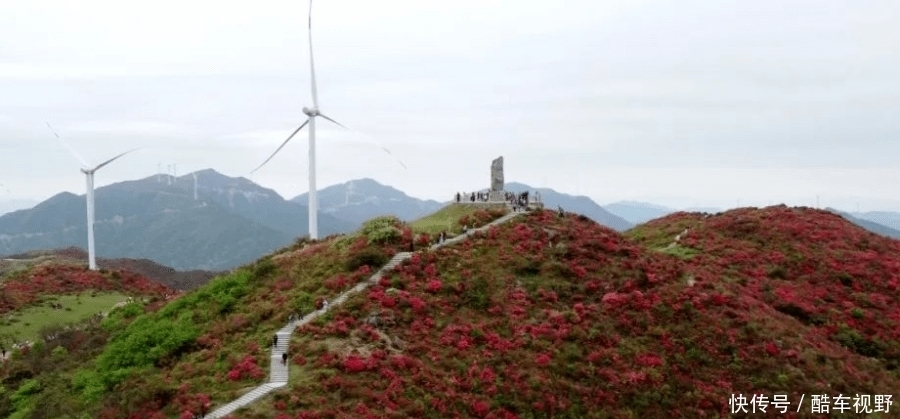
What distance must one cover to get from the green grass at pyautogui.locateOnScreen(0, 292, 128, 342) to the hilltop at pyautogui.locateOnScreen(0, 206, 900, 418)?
15.1 meters

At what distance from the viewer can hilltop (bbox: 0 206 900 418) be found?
35531mm

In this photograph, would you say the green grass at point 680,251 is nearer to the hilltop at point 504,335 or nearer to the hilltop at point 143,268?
the hilltop at point 504,335

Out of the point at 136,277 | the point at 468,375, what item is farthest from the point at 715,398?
the point at 136,277

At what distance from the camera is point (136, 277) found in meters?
92.6

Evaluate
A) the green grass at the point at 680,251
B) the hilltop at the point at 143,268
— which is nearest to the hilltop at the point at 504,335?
the green grass at the point at 680,251

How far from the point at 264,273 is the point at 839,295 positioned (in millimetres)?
47950

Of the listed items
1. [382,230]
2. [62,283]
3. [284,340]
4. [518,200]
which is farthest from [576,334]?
[62,283]

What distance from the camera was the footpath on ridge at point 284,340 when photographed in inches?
1292

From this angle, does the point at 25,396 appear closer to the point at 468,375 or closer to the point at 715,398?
the point at 468,375

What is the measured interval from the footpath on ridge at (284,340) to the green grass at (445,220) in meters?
2.15

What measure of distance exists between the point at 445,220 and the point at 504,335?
2042 centimetres

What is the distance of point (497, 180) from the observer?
212 ft

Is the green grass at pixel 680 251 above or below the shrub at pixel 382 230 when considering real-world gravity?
below

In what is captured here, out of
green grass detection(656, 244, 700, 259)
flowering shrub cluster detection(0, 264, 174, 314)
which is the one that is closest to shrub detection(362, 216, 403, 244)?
green grass detection(656, 244, 700, 259)
